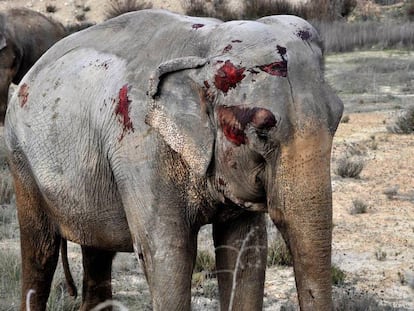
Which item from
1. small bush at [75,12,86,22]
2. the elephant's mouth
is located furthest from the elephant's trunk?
small bush at [75,12,86,22]

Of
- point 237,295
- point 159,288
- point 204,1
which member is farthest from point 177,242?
point 204,1

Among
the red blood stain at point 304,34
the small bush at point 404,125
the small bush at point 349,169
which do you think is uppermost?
the small bush at point 404,125

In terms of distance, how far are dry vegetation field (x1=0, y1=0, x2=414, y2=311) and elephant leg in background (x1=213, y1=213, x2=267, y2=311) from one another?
4.76ft

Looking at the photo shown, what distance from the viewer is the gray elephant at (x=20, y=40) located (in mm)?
13547

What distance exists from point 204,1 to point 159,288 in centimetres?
3351

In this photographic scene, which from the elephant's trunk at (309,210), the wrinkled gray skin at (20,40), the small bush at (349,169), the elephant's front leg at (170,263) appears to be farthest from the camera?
the wrinkled gray skin at (20,40)

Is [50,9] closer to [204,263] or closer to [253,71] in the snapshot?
[204,263]

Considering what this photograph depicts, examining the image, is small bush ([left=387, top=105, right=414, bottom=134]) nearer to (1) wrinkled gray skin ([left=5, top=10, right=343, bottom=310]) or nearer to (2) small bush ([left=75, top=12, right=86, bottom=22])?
(1) wrinkled gray skin ([left=5, top=10, right=343, bottom=310])

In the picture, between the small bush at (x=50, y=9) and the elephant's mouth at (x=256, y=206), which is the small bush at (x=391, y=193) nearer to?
the elephant's mouth at (x=256, y=206)

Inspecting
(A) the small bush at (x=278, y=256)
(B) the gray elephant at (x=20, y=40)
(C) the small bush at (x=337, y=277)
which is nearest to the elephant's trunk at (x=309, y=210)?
(C) the small bush at (x=337, y=277)

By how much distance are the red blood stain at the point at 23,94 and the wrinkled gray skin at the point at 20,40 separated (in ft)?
28.2

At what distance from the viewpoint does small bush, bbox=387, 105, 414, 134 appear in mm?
13585

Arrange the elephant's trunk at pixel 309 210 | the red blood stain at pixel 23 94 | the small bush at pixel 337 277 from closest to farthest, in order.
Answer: the elephant's trunk at pixel 309 210 < the red blood stain at pixel 23 94 < the small bush at pixel 337 277

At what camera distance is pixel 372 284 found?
674 centimetres
